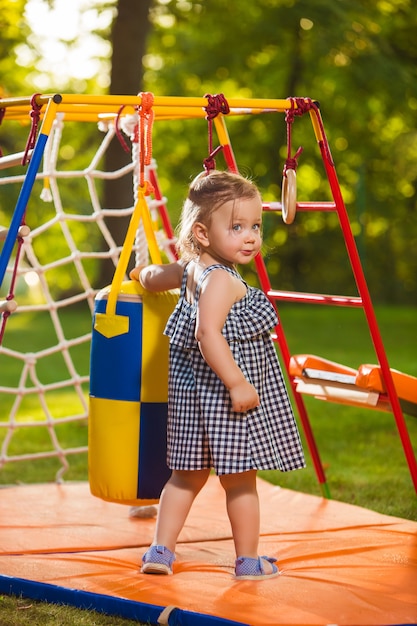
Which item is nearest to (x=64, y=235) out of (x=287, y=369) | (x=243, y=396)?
(x=287, y=369)

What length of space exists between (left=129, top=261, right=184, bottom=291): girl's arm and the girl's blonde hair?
12 centimetres

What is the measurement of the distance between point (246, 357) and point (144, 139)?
2.43 ft

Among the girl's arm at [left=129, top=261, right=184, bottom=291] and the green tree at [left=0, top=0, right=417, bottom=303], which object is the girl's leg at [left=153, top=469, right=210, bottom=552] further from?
the green tree at [left=0, top=0, right=417, bottom=303]

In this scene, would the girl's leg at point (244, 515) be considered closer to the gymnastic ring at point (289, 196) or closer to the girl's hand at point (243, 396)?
the girl's hand at point (243, 396)

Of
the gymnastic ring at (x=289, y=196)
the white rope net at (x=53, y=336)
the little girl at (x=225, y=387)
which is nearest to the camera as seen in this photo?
the little girl at (x=225, y=387)

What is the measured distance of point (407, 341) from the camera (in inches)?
387

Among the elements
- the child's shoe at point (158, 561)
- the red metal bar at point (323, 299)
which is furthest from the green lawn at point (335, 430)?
the child's shoe at point (158, 561)

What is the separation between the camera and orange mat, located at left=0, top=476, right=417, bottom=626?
7.97ft

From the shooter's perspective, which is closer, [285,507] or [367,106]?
[285,507]

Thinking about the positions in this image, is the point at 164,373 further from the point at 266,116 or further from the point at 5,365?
the point at 266,116

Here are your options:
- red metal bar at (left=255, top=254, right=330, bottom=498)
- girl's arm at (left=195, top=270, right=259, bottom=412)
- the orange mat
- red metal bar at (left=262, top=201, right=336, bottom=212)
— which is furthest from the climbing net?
the orange mat

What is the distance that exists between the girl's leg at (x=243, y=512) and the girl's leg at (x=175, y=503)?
112mm

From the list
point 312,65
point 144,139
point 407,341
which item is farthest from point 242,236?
point 312,65

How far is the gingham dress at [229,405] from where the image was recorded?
272 centimetres
